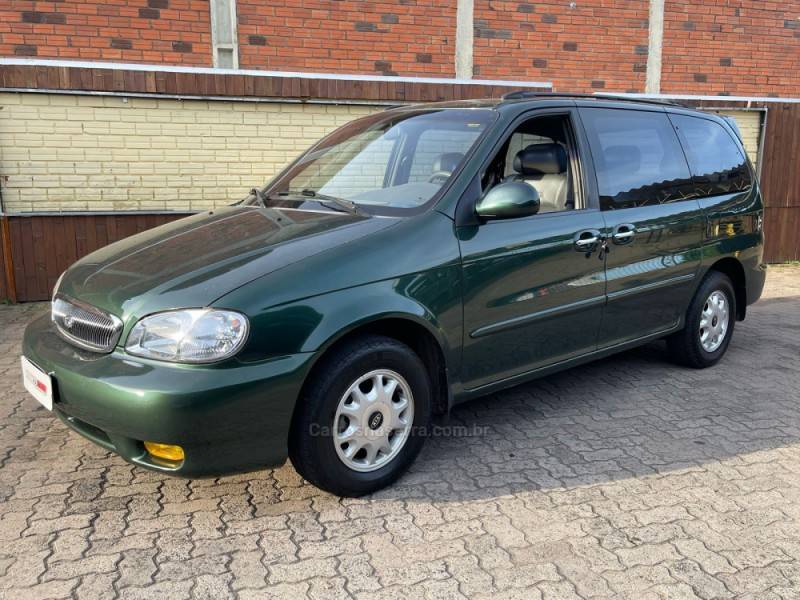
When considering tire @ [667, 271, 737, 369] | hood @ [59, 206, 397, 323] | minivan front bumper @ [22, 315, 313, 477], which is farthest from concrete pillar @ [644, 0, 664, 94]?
minivan front bumper @ [22, 315, 313, 477]

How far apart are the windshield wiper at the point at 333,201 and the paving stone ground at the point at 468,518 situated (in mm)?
1342

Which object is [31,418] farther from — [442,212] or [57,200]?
[57,200]

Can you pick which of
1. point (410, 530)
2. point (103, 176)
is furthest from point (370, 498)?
point (103, 176)

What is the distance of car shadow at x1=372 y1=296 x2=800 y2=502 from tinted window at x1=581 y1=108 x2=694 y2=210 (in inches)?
50.1

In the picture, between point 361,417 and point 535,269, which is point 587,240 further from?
point 361,417

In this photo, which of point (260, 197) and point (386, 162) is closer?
point (386, 162)

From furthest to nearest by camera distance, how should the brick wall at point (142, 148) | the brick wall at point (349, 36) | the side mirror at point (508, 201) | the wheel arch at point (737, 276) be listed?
1. the brick wall at point (349, 36)
2. the brick wall at point (142, 148)
3. the wheel arch at point (737, 276)
4. the side mirror at point (508, 201)

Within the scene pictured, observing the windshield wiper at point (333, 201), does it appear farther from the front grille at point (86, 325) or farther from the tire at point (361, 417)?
the front grille at point (86, 325)

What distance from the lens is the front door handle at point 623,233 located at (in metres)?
4.17

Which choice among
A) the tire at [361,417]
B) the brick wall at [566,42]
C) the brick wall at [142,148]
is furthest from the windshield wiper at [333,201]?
the brick wall at [566,42]

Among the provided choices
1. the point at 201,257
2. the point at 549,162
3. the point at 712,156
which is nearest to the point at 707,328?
the point at 712,156

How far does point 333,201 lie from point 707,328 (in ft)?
10.1

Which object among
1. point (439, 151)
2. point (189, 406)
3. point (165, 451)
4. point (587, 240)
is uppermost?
point (439, 151)

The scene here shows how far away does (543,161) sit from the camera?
13.6 feet
